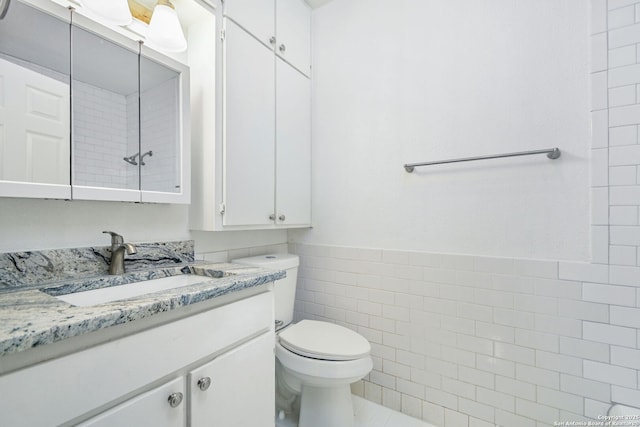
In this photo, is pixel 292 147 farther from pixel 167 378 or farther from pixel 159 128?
pixel 167 378

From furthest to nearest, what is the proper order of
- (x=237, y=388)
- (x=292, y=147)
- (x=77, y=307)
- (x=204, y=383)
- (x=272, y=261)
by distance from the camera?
(x=292, y=147) < (x=272, y=261) < (x=237, y=388) < (x=204, y=383) < (x=77, y=307)

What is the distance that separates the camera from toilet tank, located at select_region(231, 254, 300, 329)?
1.59 metres

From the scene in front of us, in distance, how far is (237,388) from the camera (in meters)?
0.96

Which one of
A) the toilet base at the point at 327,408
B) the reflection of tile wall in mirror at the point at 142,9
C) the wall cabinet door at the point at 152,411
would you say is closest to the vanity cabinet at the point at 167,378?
the wall cabinet door at the point at 152,411

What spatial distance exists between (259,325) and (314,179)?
108 cm

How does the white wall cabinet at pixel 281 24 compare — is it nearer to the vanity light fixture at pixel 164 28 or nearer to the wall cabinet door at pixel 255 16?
the wall cabinet door at pixel 255 16

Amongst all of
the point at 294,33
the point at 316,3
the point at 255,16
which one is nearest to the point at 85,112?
the point at 255,16

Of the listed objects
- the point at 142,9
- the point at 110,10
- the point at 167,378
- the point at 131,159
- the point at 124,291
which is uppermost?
the point at 142,9

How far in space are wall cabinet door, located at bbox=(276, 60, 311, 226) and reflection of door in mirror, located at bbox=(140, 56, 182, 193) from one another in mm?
540

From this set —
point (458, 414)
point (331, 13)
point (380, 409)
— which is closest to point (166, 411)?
point (380, 409)

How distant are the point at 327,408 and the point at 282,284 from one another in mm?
646

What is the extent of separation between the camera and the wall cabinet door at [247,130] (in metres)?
1.34

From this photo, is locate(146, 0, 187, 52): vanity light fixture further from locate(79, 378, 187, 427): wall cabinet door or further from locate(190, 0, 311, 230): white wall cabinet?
locate(79, 378, 187, 427): wall cabinet door

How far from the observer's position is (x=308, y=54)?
188 cm
